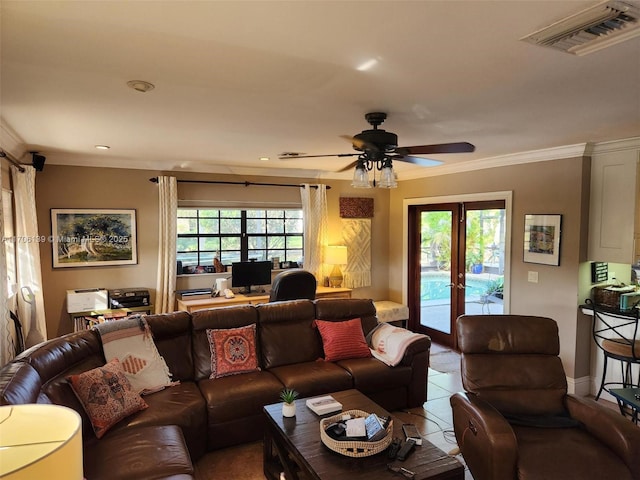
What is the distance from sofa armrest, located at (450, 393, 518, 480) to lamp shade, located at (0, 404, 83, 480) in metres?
1.97

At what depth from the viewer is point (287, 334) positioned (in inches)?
144

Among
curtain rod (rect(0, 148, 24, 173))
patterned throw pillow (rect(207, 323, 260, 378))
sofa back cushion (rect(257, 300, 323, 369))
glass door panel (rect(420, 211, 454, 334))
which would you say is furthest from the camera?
glass door panel (rect(420, 211, 454, 334))

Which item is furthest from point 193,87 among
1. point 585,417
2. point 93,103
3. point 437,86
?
point 585,417

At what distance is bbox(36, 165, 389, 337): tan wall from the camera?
A: 4477 millimetres

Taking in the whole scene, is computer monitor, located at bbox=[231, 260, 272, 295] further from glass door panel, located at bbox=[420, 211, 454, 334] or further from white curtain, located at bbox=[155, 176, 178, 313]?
glass door panel, located at bbox=[420, 211, 454, 334]

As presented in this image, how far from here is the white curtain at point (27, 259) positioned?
12.4 feet

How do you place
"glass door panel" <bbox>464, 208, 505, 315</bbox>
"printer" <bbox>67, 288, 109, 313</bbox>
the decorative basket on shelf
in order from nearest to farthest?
the decorative basket on shelf < "printer" <bbox>67, 288, 109, 313</bbox> < "glass door panel" <bbox>464, 208, 505, 315</bbox>

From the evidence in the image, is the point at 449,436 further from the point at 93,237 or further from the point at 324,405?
the point at 93,237

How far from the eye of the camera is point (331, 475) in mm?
1917

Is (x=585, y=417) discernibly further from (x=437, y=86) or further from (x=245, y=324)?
(x=245, y=324)

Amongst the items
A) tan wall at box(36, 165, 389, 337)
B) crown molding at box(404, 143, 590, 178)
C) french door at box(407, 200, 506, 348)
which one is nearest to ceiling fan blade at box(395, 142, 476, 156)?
crown molding at box(404, 143, 590, 178)

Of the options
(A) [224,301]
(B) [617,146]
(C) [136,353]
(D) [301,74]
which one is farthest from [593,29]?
(A) [224,301]

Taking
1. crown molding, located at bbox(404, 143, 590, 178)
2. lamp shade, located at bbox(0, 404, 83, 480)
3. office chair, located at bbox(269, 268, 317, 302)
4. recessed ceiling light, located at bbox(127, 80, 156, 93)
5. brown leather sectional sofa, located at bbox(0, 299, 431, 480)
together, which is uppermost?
crown molding, located at bbox(404, 143, 590, 178)

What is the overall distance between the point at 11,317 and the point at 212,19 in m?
3.43
